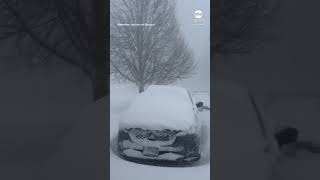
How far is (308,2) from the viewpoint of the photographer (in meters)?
3.73

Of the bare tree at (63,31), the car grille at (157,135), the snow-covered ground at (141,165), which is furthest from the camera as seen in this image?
the bare tree at (63,31)

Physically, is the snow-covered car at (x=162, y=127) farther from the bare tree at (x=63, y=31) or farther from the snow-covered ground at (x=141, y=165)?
the bare tree at (x=63, y=31)

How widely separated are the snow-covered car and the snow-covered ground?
67 millimetres

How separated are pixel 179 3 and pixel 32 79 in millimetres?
1592

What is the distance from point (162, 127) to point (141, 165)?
407mm

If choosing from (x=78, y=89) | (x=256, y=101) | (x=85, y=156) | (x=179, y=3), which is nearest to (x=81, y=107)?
(x=78, y=89)

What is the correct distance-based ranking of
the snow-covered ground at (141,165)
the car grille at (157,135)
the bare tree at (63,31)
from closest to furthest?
the car grille at (157,135), the snow-covered ground at (141,165), the bare tree at (63,31)

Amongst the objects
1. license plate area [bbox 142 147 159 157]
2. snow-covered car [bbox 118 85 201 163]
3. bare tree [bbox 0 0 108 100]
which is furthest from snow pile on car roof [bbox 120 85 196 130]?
bare tree [bbox 0 0 108 100]

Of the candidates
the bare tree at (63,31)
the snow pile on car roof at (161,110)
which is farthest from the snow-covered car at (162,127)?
the bare tree at (63,31)

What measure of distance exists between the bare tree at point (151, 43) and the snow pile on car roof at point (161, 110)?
9 cm

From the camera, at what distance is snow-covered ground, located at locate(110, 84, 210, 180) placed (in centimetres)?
363

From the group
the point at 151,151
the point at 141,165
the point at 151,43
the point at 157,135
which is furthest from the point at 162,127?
the point at 151,43

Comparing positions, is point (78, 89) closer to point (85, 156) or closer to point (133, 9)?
point (85, 156)

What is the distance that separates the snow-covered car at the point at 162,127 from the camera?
3.54m
